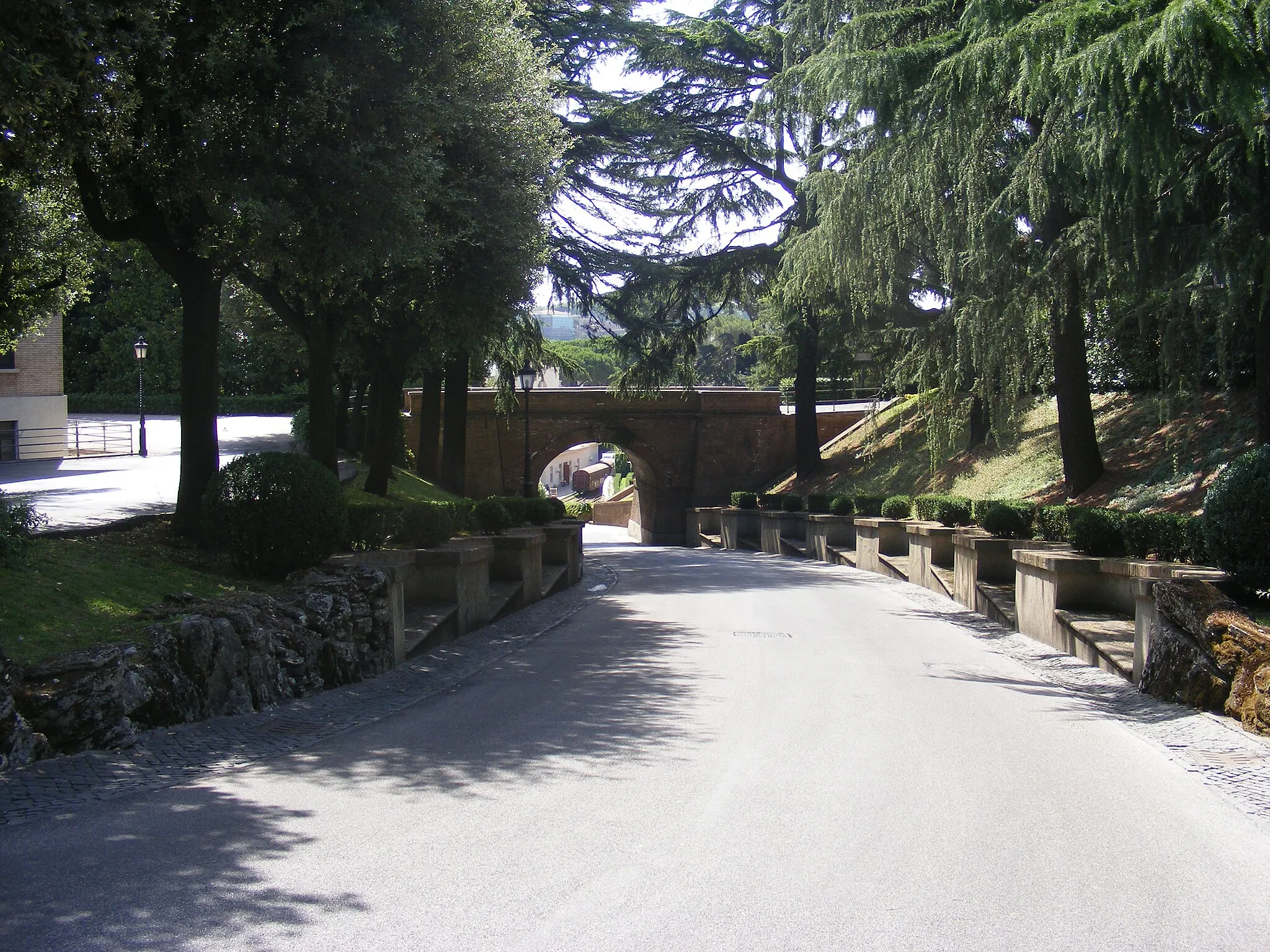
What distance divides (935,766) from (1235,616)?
3.03m

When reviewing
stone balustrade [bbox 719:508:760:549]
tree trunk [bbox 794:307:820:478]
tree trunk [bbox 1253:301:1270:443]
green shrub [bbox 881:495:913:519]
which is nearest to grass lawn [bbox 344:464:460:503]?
green shrub [bbox 881:495:913:519]

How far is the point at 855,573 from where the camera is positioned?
23.4 m

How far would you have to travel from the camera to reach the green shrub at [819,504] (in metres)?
28.8

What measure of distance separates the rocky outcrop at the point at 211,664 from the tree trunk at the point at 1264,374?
33.4 feet

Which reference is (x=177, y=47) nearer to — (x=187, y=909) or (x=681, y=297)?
(x=187, y=909)

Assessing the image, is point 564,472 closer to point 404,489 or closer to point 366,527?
point 404,489

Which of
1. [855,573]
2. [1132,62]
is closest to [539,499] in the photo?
[855,573]

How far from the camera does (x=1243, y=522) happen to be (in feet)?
29.6

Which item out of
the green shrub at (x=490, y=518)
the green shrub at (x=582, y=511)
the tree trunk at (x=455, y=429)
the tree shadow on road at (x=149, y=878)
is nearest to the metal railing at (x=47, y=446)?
the tree trunk at (x=455, y=429)

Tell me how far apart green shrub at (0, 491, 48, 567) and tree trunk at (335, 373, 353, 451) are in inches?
623

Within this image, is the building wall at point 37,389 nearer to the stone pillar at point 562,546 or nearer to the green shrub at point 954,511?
the stone pillar at point 562,546

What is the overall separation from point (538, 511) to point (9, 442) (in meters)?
18.7

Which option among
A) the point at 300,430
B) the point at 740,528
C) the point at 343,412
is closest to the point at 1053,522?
the point at 300,430

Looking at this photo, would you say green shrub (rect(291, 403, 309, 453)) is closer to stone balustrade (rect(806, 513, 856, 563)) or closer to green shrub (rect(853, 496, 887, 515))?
stone balustrade (rect(806, 513, 856, 563))
